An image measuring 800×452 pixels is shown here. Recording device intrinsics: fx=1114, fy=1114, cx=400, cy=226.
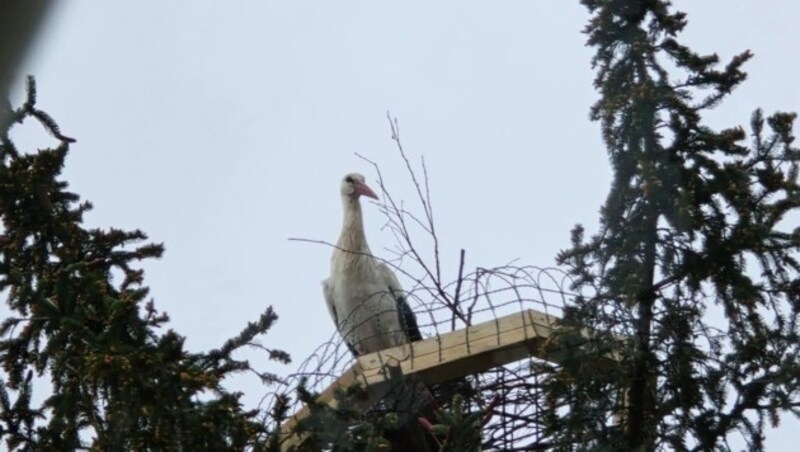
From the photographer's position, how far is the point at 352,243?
7840 millimetres

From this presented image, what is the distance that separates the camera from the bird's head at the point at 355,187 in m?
→ 8.13

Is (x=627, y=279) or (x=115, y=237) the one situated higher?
(x=115, y=237)

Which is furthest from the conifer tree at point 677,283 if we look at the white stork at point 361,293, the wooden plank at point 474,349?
the white stork at point 361,293

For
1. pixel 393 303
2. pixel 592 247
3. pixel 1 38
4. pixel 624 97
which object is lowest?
pixel 1 38

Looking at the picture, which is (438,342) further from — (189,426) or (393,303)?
(393,303)

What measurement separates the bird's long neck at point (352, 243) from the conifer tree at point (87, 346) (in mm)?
3421

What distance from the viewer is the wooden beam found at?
175 inches

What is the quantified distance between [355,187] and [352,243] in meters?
0.53

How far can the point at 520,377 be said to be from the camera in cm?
471

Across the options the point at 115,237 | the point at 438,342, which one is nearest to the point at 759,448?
the point at 438,342

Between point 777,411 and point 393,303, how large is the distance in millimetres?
3869

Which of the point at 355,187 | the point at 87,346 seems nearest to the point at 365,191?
the point at 355,187

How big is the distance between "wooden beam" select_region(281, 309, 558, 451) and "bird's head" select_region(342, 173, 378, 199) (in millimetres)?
3575

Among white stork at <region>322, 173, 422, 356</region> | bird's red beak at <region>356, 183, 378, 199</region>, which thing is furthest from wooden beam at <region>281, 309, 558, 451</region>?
bird's red beak at <region>356, 183, 378, 199</region>
